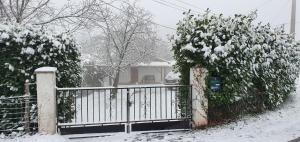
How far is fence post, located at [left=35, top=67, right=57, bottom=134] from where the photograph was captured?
794cm

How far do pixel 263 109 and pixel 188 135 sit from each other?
322 centimetres

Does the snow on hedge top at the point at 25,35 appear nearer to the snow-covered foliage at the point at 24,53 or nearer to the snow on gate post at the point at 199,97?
the snow-covered foliage at the point at 24,53

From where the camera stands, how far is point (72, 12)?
16.1 meters

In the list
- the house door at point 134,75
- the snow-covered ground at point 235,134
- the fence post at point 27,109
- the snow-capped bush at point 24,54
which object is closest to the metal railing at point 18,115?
the fence post at point 27,109

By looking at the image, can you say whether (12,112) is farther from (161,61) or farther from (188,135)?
(161,61)

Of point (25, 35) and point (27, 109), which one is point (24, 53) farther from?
point (27, 109)

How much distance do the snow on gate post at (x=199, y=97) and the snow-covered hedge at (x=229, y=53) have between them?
15 centimetres

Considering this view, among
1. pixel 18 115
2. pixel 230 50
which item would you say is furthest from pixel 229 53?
pixel 18 115

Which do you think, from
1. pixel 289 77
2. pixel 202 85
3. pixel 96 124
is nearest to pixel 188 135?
pixel 202 85

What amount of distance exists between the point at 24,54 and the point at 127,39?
73.2 ft

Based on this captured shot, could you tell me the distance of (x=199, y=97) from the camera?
8875 mm

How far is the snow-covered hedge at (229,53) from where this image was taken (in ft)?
28.8

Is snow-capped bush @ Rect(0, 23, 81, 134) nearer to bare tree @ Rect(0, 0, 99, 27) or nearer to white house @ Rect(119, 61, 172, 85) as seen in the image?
bare tree @ Rect(0, 0, 99, 27)

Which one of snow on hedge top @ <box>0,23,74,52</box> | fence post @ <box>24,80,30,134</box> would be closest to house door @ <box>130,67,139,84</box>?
Result: snow on hedge top @ <box>0,23,74,52</box>
